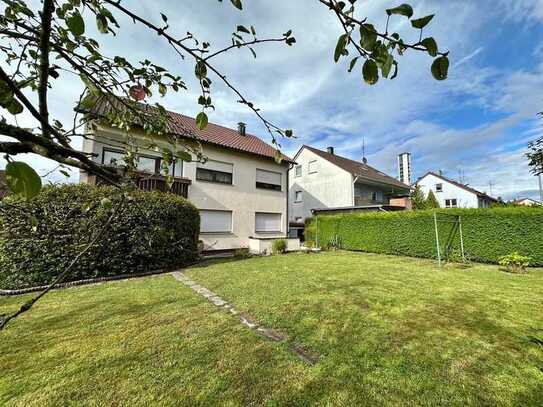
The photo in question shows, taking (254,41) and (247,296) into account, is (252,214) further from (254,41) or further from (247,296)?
(254,41)

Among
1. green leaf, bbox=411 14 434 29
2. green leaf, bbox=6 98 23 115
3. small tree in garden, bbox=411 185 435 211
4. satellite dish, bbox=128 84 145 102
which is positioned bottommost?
green leaf, bbox=6 98 23 115

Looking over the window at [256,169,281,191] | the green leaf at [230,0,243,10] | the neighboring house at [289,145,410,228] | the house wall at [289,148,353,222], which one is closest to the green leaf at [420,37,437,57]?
the green leaf at [230,0,243,10]

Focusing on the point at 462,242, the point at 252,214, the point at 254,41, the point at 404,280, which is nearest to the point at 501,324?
the point at 404,280

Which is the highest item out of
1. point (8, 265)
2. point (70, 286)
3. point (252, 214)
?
point (252, 214)

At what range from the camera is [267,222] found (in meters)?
14.3

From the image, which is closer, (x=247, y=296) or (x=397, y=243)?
(x=247, y=296)

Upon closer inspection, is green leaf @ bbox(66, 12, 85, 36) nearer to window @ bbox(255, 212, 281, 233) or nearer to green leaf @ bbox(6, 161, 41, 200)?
green leaf @ bbox(6, 161, 41, 200)

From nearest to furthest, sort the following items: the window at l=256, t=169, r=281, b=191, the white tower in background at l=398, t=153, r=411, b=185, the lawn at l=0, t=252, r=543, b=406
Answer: the lawn at l=0, t=252, r=543, b=406, the window at l=256, t=169, r=281, b=191, the white tower in background at l=398, t=153, r=411, b=185

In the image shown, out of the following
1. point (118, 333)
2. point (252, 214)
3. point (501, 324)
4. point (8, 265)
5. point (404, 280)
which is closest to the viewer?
point (118, 333)

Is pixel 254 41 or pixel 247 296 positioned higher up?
pixel 254 41

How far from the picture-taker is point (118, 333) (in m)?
3.37

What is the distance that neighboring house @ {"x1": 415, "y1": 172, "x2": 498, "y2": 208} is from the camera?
29188 mm

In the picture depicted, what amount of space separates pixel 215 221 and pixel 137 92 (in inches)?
432

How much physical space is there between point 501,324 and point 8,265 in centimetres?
995
